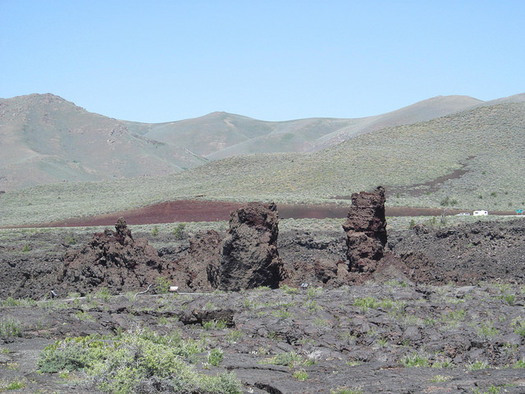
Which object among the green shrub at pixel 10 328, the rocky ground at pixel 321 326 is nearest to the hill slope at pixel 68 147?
the rocky ground at pixel 321 326

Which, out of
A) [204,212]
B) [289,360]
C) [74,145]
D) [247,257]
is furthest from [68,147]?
[289,360]

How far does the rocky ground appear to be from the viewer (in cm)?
1084

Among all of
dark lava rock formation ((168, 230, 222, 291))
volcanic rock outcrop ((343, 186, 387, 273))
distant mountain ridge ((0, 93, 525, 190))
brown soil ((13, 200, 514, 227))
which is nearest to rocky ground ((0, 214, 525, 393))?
dark lava rock formation ((168, 230, 222, 291))

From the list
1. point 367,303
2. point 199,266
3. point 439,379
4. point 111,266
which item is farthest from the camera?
point 111,266

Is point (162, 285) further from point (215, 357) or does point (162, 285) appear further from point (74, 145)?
point (74, 145)

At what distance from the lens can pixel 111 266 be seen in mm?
24516

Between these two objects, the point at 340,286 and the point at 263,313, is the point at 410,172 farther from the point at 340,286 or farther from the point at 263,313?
the point at 263,313

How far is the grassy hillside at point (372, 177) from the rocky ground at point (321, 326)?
140 feet

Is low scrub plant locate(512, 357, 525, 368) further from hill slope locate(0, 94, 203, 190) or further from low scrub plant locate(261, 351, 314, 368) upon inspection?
hill slope locate(0, 94, 203, 190)

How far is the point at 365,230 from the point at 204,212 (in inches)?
1356

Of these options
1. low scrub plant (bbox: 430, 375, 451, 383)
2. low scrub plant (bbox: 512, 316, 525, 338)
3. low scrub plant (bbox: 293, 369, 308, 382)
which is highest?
low scrub plant (bbox: 430, 375, 451, 383)

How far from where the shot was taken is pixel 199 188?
282 ft

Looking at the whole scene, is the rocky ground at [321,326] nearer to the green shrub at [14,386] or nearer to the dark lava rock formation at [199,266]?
the green shrub at [14,386]

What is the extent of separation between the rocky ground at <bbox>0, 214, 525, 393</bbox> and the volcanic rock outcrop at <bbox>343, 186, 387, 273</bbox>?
2.66 feet
